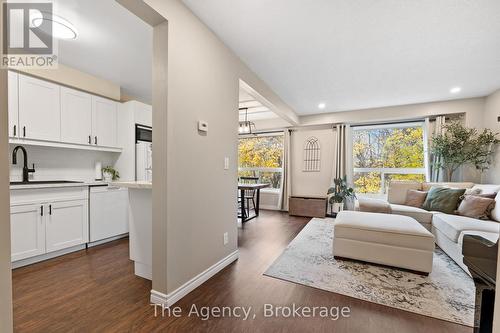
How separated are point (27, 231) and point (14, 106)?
1.39m

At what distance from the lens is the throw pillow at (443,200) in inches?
121

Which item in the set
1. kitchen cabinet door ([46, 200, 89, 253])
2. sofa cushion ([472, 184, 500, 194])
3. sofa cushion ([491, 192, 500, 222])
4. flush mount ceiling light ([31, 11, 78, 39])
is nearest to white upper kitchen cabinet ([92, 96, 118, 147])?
kitchen cabinet door ([46, 200, 89, 253])

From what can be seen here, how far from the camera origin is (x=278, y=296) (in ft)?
5.91

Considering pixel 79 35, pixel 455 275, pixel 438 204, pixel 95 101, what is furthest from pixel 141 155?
pixel 438 204

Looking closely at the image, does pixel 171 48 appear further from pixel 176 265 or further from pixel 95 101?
pixel 95 101

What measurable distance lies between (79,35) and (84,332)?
2561mm

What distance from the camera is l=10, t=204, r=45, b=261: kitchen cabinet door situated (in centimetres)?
220

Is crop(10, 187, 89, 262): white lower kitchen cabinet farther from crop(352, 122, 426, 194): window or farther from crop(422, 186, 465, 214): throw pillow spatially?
crop(352, 122, 426, 194): window

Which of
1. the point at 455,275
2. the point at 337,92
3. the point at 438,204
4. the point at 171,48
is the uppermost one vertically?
the point at 337,92

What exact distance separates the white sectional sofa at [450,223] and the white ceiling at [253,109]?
299cm

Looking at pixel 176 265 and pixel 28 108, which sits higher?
pixel 28 108

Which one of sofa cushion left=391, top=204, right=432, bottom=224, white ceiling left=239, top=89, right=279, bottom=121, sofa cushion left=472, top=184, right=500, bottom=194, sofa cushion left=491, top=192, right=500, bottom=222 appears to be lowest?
sofa cushion left=391, top=204, right=432, bottom=224

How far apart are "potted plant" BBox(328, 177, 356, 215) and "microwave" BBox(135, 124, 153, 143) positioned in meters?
3.80

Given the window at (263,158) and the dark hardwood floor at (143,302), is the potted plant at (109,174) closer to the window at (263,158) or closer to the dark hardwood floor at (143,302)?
the dark hardwood floor at (143,302)
